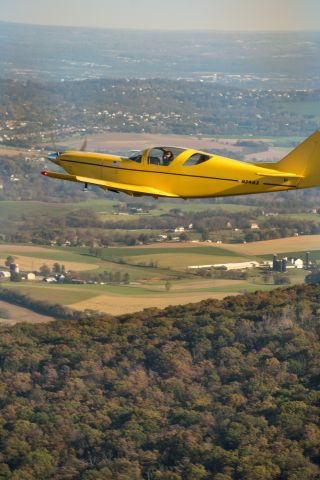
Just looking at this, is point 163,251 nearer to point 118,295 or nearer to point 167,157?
point 118,295

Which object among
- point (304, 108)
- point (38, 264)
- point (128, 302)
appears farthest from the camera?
point (304, 108)

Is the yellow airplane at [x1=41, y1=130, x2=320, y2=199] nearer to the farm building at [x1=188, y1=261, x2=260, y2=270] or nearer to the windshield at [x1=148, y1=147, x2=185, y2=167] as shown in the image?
the windshield at [x1=148, y1=147, x2=185, y2=167]

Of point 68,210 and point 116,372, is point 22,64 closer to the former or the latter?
point 68,210

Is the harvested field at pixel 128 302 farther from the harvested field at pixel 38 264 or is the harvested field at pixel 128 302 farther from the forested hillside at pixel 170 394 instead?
the harvested field at pixel 38 264

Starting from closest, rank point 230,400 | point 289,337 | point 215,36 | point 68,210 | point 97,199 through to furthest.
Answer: point 230,400 → point 289,337 → point 68,210 → point 97,199 → point 215,36

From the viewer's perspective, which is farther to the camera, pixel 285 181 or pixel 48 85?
pixel 48 85

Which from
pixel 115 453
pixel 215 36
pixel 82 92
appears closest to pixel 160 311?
pixel 115 453

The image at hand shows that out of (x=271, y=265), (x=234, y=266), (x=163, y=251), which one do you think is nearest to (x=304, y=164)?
(x=234, y=266)
